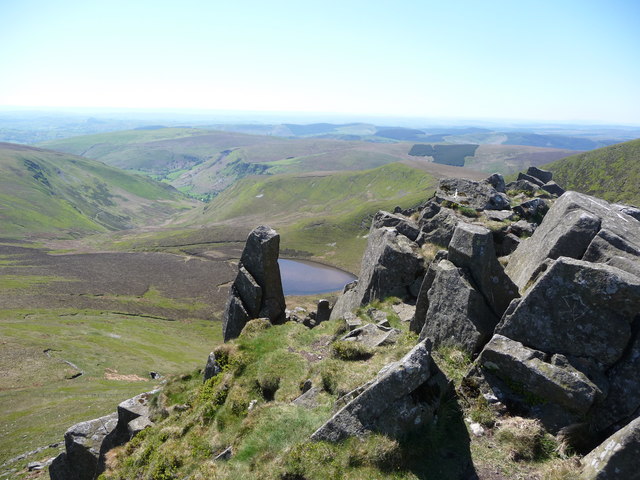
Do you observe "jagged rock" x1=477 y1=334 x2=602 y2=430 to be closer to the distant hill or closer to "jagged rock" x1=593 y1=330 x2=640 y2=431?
"jagged rock" x1=593 y1=330 x2=640 y2=431

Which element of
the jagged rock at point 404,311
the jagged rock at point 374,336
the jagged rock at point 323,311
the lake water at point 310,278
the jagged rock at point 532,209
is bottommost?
the lake water at point 310,278

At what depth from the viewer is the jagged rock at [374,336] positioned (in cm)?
2123

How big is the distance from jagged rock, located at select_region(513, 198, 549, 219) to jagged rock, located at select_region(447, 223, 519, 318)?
22.1 meters

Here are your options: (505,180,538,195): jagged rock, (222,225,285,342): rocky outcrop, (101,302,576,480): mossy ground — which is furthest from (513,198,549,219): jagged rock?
(222,225,285,342): rocky outcrop

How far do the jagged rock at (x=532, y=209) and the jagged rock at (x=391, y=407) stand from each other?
29.7m

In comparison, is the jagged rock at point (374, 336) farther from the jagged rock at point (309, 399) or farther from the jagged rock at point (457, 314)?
the jagged rock at point (309, 399)

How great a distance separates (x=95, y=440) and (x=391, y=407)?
2579cm

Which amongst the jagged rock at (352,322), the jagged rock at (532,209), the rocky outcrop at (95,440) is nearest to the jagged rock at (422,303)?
the jagged rock at (352,322)

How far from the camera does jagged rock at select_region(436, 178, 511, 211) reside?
42656 mm

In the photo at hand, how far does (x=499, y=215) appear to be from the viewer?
38219 millimetres

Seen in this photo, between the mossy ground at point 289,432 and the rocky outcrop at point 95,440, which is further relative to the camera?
the rocky outcrop at point 95,440

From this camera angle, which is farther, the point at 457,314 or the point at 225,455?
the point at 457,314

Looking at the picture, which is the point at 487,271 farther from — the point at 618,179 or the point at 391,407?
the point at 618,179

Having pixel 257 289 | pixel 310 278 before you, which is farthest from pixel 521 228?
pixel 310 278
